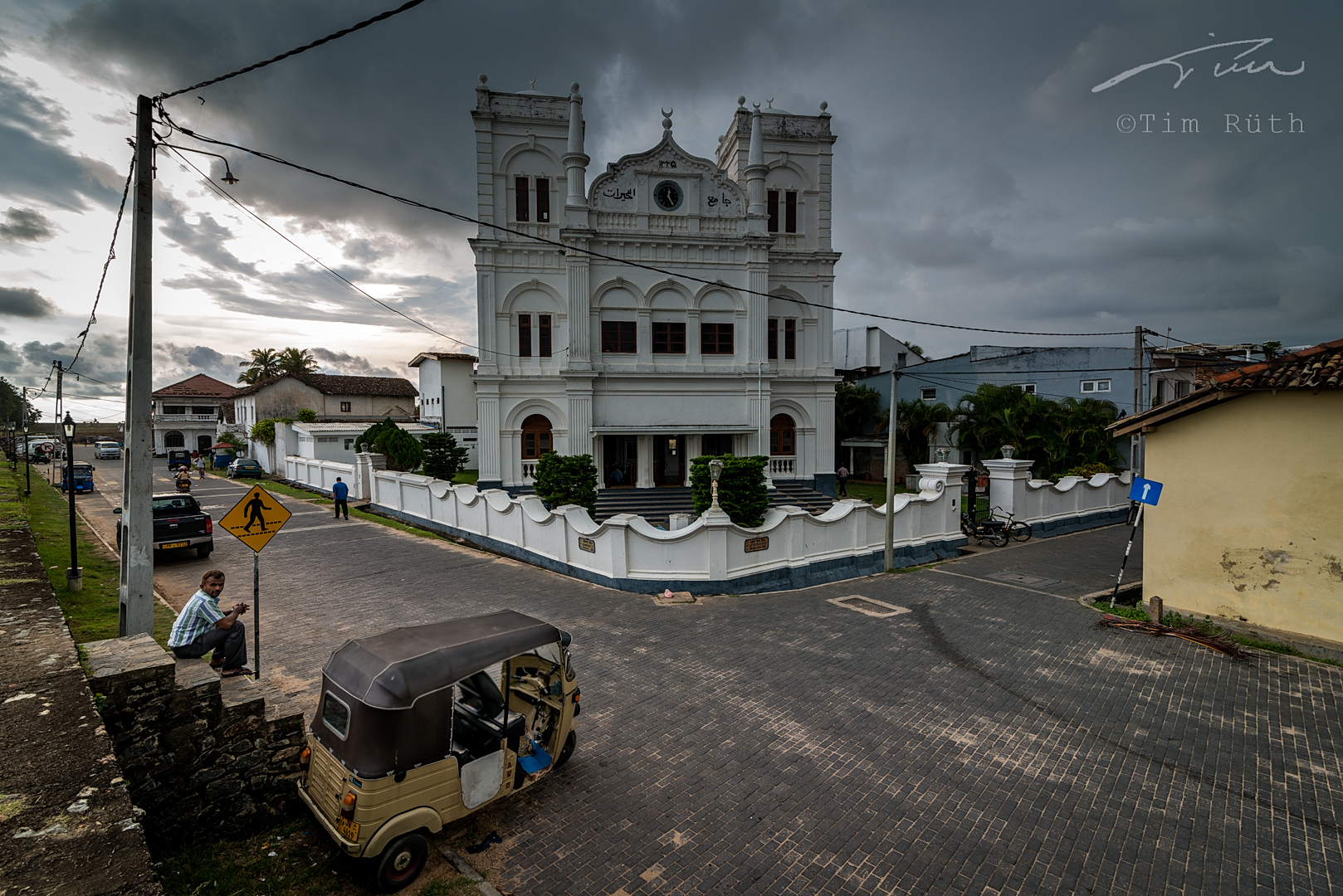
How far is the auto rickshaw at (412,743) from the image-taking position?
13.3 feet

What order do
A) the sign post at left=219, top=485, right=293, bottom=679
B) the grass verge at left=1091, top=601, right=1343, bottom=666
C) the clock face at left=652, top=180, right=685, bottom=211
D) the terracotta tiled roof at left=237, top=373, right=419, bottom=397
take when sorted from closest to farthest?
the sign post at left=219, top=485, right=293, bottom=679 → the grass verge at left=1091, top=601, right=1343, bottom=666 → the clock face at left=652, top=180, right=685, bottom=211 → the terracotta tiled roof at left=237, top=373, right=419, bottom=397

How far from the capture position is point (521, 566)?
1398cm

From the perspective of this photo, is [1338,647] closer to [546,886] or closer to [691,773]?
[691,773]

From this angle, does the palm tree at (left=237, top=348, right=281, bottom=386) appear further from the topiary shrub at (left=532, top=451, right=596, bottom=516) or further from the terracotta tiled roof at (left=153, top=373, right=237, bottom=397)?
the topiary shrub at (left=532, top=451, right=596, bottom=516)

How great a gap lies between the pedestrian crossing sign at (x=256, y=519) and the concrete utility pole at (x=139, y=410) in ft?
2.76

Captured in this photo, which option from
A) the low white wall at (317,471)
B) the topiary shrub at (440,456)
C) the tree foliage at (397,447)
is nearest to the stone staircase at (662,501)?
the topiary shrub at (440,456)

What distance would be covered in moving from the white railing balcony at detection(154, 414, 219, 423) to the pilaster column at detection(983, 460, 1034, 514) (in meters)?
65.5

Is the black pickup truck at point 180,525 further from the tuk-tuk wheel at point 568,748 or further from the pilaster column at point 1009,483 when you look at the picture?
the pilaster column at point 1009,483

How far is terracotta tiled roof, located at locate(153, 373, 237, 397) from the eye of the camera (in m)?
56.3

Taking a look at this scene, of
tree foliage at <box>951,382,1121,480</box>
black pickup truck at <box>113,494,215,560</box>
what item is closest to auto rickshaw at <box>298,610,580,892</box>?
black pickup truck at <box>113,494,215,560</box>

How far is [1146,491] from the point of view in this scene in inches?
393

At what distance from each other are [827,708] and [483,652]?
13.7 ft

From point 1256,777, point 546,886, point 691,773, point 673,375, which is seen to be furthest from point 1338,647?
point 673,375

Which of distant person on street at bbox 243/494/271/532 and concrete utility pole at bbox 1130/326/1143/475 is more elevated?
concrete utility pole at bbox 1130/326/1143/475
